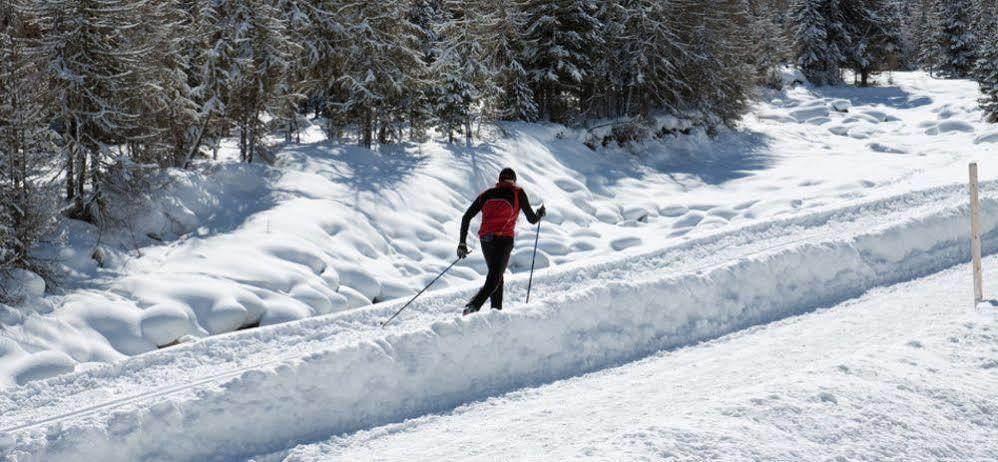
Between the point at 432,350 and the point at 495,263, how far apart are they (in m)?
1.50

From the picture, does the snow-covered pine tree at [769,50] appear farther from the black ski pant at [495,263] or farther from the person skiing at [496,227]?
the black ski pant at [495,263]

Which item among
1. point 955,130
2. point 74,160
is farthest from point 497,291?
point 955,130

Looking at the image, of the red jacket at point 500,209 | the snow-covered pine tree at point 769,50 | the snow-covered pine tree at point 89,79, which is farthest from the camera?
the snow-covered pine tree at point 769,50

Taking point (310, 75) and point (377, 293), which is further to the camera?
point (310, 75)

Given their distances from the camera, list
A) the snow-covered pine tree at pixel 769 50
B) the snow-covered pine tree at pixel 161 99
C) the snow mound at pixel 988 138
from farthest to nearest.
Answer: the snow-covered pine tree at pixel 769 50, the snow mound at pixel 988 138, the snow-covered pine tree at pixel 161 99

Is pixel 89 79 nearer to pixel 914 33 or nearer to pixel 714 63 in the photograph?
pixel 714 63

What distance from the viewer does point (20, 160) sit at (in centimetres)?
1028

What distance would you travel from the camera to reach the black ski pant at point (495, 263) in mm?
8742

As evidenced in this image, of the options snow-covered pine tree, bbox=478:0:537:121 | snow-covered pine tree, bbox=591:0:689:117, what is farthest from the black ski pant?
snow-covered pine tree, bbox=591:0:689:117

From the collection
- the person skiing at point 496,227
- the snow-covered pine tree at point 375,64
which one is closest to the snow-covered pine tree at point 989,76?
the snow-covered pine tree at point 375,64

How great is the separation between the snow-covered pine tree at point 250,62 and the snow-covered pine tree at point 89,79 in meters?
4.20

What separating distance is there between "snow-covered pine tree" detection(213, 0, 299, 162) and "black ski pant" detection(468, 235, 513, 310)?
32.8ft

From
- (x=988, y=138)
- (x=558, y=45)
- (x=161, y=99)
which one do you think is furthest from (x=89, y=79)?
(x=988, y=138)

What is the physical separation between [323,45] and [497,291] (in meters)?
14.8
